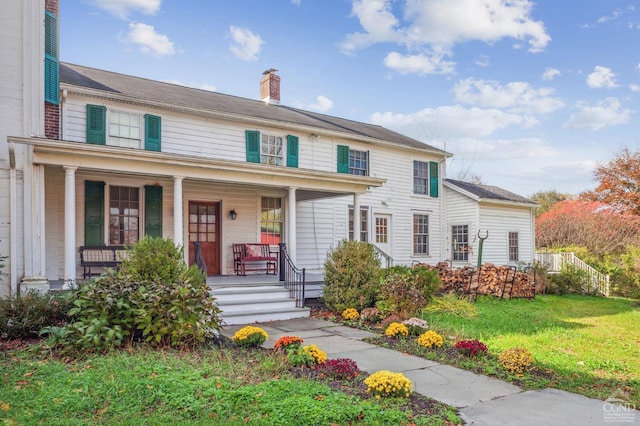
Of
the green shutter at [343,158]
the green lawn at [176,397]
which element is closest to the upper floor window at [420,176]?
the green shutter at [343,158]

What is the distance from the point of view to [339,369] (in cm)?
479

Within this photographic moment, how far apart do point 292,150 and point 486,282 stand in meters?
6.84

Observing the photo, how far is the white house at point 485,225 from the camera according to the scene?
17.3m

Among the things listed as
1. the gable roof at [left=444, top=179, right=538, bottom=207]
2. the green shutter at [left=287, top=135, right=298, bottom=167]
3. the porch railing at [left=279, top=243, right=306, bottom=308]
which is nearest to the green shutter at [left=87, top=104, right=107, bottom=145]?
the porch railing at [left=279, top=243, right=306, bottom=308]

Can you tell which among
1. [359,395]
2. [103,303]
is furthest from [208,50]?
[359,395]

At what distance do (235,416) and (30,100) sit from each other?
26.3 ft

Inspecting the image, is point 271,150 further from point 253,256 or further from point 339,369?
point 339,369

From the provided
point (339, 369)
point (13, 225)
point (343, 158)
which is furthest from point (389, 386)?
point (343, 158)

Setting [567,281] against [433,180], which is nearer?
[567,281]

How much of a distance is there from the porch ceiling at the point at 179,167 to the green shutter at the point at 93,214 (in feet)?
7.06

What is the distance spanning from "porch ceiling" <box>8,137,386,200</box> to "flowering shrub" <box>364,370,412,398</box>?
6.39 meters

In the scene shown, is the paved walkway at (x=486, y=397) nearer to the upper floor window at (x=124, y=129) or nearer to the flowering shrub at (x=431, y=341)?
the flowering shrub at (x=431, y=341)

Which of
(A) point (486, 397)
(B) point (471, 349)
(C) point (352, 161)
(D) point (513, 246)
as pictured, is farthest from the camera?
(D) point (513, 246)

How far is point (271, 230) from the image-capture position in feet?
43.9
